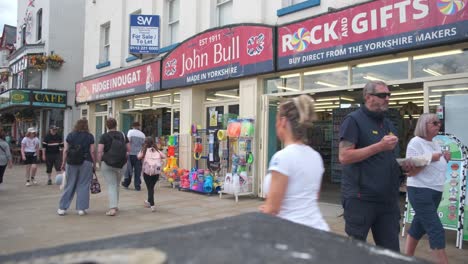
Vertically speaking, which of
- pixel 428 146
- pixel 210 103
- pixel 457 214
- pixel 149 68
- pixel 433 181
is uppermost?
pixel 149 68

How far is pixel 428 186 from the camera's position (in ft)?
13.1

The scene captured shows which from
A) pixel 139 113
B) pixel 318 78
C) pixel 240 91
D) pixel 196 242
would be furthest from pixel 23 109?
pixel 196 242

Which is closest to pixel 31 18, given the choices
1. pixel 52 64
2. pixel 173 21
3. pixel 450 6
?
pixel 52 64

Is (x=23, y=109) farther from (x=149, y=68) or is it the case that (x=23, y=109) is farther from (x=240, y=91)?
(x=240, y=91)

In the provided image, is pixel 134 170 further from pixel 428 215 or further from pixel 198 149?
pixel 428 215

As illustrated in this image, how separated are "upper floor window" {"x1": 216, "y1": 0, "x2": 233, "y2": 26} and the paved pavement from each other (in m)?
4.83

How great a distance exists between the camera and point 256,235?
1277 mm

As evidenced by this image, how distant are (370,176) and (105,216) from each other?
5.44 metres

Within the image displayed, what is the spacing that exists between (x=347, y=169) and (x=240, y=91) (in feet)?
22.3

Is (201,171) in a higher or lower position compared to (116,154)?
lower

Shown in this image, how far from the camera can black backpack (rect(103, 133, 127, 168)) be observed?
711 cm

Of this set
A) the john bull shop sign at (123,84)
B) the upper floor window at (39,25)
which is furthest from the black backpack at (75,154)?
the upper floor window at (39,25)

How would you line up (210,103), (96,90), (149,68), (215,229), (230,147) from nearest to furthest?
(215,229)
(230,147)
(210,103)
(149,68)
(96,90)

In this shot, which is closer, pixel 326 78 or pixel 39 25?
pixel 326 78
